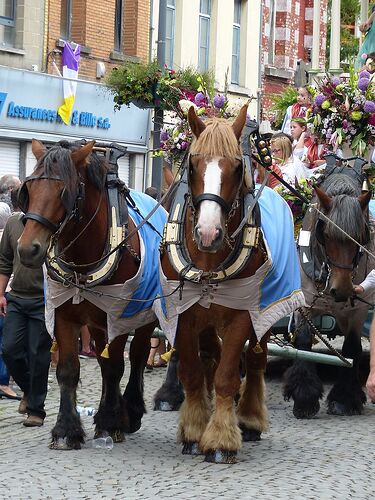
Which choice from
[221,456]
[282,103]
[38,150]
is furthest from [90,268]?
[282,103]

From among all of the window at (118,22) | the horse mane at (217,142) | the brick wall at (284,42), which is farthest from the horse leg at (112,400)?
the brick wall at (284,42)

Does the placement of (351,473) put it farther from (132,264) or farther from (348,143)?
(348,143)

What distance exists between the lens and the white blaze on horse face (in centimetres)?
795

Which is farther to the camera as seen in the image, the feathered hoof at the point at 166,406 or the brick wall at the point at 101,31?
the brick wall at the point at 101,31

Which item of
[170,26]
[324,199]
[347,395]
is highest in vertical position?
[170,26]

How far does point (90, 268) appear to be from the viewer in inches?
353

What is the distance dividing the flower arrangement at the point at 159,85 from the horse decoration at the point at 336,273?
5.29 ft

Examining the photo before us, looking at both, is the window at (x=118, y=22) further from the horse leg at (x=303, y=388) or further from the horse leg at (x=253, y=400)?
the horse leg at (x=253, y=400)

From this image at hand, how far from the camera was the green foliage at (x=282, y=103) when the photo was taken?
15.4m

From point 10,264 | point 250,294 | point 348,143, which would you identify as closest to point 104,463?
point 250,294

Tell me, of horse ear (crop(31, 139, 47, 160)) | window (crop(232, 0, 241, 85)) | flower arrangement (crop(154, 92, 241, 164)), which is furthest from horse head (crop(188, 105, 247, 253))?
window (crop(232, 0, 241, 85))

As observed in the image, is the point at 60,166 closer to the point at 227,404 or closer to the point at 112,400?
the point at 112,400

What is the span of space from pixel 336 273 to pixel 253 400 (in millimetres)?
1321

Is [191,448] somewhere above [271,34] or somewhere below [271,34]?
below
